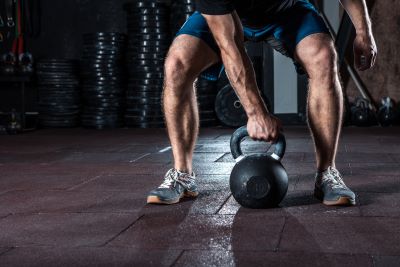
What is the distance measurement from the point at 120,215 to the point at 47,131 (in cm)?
431

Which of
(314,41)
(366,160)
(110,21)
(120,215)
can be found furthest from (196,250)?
(110,21)

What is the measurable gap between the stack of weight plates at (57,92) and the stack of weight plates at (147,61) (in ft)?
2.14

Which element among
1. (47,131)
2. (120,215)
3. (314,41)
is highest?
(314,41)

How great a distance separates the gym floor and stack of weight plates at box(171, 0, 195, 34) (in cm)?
295

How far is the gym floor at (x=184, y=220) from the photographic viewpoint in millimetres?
1439

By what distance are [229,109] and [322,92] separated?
3.91 metres

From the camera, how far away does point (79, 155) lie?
3.87m

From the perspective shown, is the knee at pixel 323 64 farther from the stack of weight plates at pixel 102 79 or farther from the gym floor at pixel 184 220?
the stack of weight plates at pixel 102 79

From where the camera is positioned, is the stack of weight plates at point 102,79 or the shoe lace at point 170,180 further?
the stack of weight plates at point 102,79

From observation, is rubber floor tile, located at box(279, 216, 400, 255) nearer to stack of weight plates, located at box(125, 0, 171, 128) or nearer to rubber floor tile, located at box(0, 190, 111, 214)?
rubber floor tile, located at box(0, 190, 111, 214)

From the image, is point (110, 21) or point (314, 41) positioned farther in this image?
point (110, 21)

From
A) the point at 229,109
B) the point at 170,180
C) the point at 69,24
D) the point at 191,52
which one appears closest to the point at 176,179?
the point at 170,180

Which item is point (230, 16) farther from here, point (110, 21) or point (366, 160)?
point (110, 21)

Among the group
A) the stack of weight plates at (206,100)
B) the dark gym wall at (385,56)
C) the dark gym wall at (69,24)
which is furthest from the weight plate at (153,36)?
the dark gym wall at (385,56)
